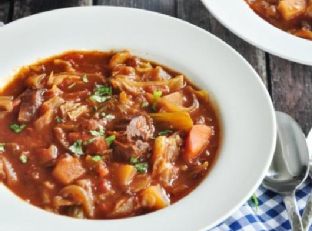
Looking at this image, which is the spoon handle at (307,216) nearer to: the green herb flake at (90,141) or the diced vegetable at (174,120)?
the diced vegetable at (174,120)

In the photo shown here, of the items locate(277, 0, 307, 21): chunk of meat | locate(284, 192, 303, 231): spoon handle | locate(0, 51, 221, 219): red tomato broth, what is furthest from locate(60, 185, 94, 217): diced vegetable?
locate(277, 0, 307, 21): chunk of meat

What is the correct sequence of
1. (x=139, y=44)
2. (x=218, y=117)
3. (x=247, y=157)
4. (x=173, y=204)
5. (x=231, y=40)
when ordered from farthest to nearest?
(x=231, y=40)
(x=139, y=44)
(x=218, y=117)
(x=247, y=157)
(x=173, y=204)

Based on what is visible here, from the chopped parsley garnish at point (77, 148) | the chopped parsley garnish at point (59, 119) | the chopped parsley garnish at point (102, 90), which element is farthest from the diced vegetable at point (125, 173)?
the chopped parsley garnish at point (102, 90)

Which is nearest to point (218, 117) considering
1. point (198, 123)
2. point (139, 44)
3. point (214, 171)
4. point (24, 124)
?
point (198, 123)

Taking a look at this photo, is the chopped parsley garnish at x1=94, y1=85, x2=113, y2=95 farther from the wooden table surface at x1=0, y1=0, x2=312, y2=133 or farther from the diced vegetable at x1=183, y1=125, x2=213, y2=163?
the wooden table surface at x1=0, y1=0, x2=312, y2=133

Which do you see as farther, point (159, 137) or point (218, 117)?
point (218, 117)

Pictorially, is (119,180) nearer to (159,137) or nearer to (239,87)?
(159,137)

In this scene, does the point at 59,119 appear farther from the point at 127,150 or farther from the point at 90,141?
the point at 127,150
